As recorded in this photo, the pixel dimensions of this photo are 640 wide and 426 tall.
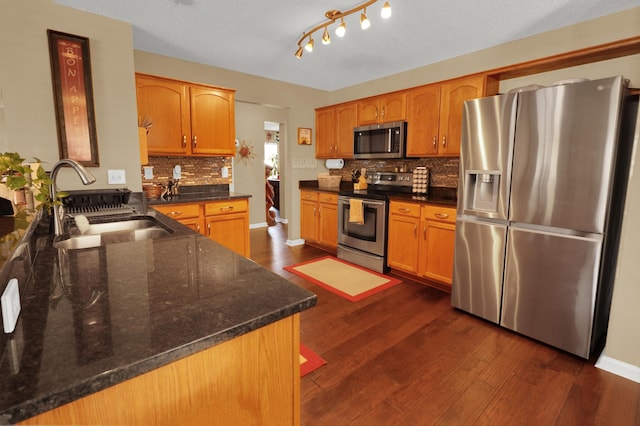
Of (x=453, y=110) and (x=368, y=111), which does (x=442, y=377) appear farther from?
(x=368, y=111)

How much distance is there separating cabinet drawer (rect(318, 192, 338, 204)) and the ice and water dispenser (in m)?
1.88

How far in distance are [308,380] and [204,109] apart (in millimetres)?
2881

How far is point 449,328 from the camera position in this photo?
2469mm

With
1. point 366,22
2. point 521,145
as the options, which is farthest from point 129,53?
point 521,145

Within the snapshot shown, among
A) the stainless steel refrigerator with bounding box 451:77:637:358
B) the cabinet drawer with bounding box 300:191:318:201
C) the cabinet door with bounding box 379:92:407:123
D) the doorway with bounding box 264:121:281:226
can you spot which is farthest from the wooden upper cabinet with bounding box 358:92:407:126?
the doorway with bounding box 264:121:281:226

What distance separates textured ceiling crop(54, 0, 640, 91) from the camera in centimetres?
236

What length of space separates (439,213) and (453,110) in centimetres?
107

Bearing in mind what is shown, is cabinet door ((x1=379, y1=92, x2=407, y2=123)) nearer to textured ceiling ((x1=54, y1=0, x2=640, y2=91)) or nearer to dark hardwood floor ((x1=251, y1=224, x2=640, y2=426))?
textured ceiling ((x1=54, y1=0, x2=640, y2=91))

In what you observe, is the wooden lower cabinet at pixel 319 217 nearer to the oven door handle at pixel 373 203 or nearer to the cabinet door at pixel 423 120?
the oven door handle at pixel 373 203

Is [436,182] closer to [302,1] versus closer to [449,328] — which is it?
[449,328]

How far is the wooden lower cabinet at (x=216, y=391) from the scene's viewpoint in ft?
1.89

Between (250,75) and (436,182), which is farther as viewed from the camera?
(250,75)

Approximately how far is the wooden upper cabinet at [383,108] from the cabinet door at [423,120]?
0.31 ft

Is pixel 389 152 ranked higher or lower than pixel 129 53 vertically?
lower
